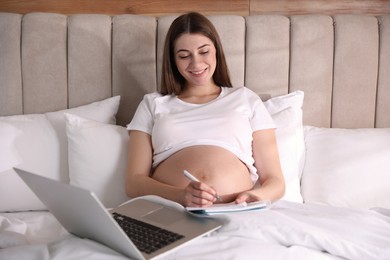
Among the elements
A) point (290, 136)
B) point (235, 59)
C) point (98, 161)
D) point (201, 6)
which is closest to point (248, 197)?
point (290, 136)

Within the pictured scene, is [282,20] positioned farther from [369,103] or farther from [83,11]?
[83,11]

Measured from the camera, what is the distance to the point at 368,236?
1280mm

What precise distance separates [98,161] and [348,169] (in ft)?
2.89

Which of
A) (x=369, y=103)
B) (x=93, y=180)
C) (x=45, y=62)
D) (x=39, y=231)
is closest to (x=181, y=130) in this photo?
(x=93, y=180)

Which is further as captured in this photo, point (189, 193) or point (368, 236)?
point (189, 193)

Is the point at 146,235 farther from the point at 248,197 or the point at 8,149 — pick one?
the point at 8,149

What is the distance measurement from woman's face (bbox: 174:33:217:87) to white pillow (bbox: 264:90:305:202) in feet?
1.03

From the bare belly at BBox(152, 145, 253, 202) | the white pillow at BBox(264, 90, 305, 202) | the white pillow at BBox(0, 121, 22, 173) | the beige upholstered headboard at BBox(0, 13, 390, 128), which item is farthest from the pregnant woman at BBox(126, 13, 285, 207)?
the white pillow at BBox(0, 121, 22, 173)

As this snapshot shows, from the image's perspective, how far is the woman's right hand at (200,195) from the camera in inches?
53.8

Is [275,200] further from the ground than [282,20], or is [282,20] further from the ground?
[282,20]

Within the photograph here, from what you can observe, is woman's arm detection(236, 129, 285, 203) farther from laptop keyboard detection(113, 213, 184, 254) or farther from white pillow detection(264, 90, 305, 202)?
laptop keyboard detection(113, 213, 184, 254)

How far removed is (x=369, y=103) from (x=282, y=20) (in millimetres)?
478

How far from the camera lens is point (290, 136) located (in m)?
1.84

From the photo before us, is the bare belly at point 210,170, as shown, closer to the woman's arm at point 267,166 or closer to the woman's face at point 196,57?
the woman's arm at point 267,166
